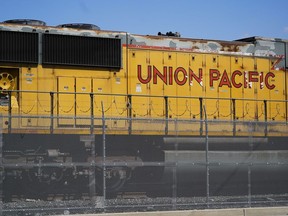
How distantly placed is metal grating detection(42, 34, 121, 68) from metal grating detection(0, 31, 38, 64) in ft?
0.99

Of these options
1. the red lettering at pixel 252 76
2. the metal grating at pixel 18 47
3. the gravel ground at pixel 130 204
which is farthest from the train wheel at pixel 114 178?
the red lettering at pixel 252 76

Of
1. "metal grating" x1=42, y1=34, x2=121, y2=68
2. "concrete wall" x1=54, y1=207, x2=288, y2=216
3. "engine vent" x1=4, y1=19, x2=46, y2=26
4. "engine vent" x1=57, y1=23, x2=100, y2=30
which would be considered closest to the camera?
"concrete wall" x1=54, y1=207, x2=288, y2=216

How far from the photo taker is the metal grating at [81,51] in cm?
1390

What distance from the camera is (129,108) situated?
14.3 m

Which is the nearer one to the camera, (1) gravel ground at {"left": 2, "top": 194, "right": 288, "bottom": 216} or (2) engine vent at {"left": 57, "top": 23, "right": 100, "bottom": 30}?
(1) gravel ground at {"left": 2, "top": 194, "right": 288, "bottom": 216}

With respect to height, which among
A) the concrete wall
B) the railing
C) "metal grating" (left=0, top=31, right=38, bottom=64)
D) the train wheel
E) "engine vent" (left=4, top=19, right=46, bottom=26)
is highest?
"engine vent" (left=4, top=19, right=46, bottom=26)

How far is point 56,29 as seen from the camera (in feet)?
46.1

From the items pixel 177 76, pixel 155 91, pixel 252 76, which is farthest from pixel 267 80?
pixel 155 91

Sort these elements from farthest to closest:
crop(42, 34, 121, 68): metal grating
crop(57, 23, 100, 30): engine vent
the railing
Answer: crop(57, 23, 100, 30): engine vent, crop(42, 34, 121, 68): metal grating, the railing

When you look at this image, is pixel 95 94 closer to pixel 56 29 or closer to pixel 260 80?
pixel 56 29

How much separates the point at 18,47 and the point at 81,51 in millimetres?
1759

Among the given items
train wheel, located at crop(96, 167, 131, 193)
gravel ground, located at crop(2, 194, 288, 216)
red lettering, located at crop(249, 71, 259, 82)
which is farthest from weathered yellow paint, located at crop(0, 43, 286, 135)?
gravel ground, located at crop(2, 194, 288, 216)

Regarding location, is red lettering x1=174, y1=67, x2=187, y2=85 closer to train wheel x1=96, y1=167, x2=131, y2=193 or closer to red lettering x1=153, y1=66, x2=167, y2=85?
red lettering x1=153, y1=66, x2=167, y2=85

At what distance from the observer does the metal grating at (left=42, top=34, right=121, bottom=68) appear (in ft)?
45.6
